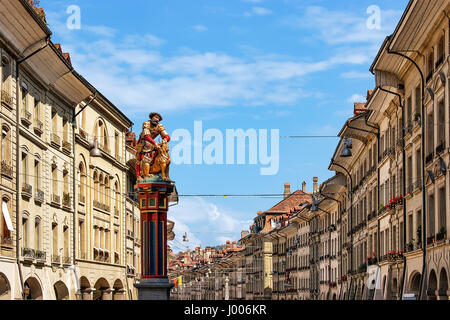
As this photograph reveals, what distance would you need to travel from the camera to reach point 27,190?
37.1 meters

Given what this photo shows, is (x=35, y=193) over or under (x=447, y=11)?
under

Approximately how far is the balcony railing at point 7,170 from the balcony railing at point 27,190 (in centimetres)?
215

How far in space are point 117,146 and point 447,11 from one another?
3462 cm

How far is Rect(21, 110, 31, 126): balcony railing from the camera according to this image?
36.4m

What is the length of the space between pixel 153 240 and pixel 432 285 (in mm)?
13672

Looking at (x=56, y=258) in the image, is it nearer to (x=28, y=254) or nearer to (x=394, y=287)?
(x=28, y=254)

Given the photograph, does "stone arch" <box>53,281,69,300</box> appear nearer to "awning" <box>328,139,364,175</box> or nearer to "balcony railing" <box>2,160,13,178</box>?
"balcony railing" <box>2,160,13,178</box>

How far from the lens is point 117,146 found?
59.9m

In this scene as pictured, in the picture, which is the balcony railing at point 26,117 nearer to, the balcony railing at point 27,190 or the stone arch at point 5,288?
the balcony railing at point 27,190

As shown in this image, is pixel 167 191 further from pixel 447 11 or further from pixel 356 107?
pixel 356 107

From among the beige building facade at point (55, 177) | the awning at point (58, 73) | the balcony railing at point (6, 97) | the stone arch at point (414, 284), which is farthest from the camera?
the awning at point (58, 73)

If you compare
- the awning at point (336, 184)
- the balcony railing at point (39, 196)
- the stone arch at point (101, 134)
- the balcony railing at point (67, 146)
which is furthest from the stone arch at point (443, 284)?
the awning at point (336, 184)

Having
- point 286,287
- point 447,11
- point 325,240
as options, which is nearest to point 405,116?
point 447,11

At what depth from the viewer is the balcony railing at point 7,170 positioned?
33.3m
